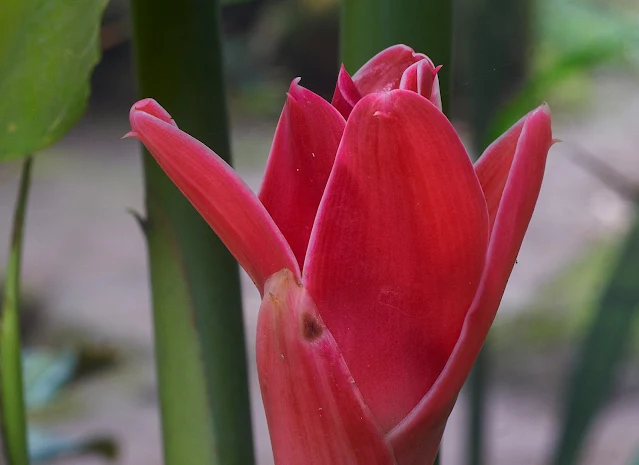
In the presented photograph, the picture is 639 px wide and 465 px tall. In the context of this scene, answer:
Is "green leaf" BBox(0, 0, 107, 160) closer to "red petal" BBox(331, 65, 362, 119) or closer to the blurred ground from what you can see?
"red petal" BBox(331, 65, 362, 119)

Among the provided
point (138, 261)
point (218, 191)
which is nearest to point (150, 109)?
point (218, 191)

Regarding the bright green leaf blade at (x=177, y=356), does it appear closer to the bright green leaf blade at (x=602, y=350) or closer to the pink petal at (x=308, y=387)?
the pink petal at (x=308, y=387)

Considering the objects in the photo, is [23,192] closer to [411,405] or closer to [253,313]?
[411,405]

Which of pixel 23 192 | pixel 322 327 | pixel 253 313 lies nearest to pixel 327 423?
pixel 322 327

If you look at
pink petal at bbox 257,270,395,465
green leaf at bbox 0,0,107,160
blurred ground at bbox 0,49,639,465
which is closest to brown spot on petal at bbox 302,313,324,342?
pink petal at bbox 257,270,395,465

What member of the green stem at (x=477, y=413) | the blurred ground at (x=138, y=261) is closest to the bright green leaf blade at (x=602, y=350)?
the green stem at (x=477, y=413)

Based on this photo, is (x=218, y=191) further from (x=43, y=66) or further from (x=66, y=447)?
(x=66, y=447)

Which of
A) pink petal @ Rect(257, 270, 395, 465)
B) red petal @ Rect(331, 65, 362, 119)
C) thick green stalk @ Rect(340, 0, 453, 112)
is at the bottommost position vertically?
pink petal @ Rect(257, 270, 395, 465)
